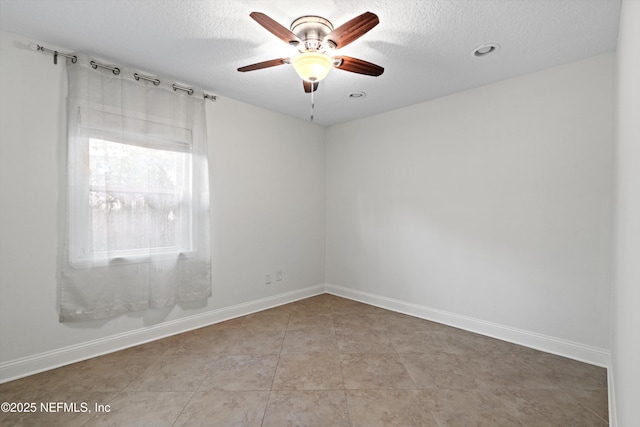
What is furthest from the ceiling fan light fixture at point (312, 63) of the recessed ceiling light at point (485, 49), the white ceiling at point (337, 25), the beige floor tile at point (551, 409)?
the beige floor tile at point (551, 409)

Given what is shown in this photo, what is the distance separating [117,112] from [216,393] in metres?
2.39

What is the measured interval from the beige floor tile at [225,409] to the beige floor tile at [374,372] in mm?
612

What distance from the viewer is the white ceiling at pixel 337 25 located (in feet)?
6.20

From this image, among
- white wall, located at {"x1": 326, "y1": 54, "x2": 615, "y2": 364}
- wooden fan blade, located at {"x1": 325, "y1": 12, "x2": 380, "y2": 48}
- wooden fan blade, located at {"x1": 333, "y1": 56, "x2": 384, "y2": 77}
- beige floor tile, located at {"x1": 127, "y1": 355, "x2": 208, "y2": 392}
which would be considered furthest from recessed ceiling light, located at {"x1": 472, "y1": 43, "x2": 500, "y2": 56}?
beige floor tile, located at {"x1": 127, "y1": 355, "x2": 208, "y2": 392}

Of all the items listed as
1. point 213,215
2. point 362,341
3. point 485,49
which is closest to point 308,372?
point 362,341

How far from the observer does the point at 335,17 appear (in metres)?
2.00

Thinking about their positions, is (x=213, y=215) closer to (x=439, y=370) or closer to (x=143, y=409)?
(x=143, y=409)

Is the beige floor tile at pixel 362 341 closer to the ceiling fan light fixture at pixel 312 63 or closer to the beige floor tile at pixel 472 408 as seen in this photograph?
the beige floor tile at pixel 472 408

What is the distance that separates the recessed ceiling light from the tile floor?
245cm

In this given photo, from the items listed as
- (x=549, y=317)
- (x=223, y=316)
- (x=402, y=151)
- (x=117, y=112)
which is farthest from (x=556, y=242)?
(x=117, y=112)

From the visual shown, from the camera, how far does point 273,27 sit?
5.70 ft

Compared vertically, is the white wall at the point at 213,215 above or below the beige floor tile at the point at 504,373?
above

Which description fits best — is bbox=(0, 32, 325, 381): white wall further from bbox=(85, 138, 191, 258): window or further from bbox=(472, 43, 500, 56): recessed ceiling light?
bbox=(472, 43, 500, 56): recessed ceiling light

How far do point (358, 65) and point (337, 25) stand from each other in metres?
0.30
